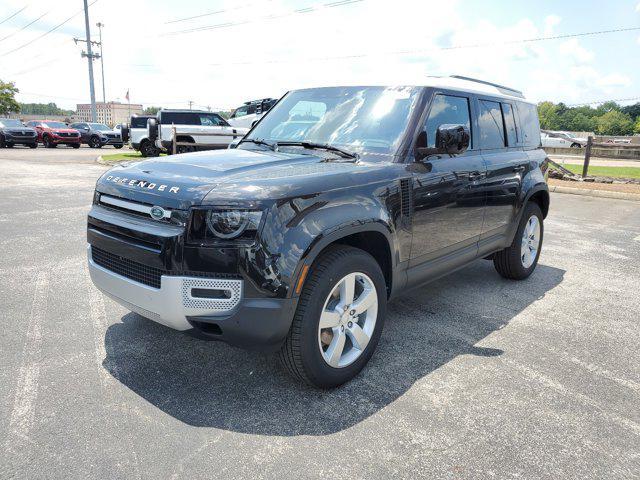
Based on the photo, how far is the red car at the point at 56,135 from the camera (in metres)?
27.9

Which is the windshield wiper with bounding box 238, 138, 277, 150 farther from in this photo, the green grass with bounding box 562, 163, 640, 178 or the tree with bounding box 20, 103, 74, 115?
the tree with bounding box 20, 103, 74, 115

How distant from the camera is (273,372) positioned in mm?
3182

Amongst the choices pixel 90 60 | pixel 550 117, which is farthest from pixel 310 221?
pixel 550 117

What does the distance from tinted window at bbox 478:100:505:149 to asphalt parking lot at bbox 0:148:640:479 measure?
4.90ft

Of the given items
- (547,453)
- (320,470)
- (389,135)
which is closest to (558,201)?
(389,135)

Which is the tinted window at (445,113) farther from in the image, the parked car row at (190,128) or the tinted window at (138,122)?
the tinted window at (138,122)

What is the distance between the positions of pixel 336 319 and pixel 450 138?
4.81ft

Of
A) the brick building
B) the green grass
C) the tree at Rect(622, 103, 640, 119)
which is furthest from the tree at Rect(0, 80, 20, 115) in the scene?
the tree at Rect(622, 103, 640, 119)

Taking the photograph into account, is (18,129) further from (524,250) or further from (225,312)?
(225,312)

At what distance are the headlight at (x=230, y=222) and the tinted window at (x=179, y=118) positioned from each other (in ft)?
55.4

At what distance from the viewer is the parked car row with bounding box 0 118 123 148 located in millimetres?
26250

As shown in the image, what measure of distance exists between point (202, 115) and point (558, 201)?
12854 millimetres

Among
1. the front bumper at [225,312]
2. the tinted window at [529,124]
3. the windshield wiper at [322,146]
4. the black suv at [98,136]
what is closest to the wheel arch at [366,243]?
the front bumper at [225,312]

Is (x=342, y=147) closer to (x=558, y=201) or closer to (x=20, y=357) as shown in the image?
(x=20, y=357)
